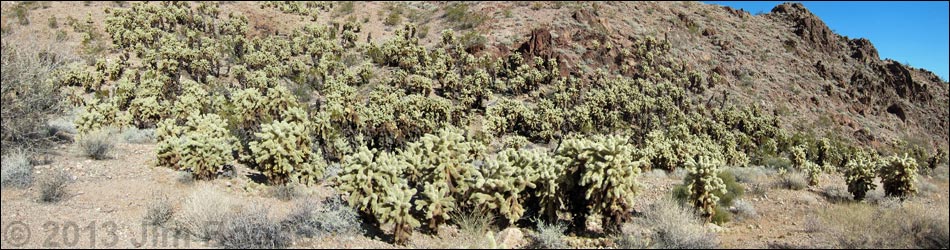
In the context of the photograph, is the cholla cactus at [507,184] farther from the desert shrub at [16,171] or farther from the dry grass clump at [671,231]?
the desert shrub at [16,171]

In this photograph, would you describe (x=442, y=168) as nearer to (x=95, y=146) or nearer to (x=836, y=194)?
(x=95, y=146)

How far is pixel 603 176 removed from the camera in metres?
7.65

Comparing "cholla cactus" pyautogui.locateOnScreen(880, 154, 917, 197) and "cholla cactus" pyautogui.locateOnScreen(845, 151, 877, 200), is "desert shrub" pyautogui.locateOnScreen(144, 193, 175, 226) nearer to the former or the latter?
"cholla cactus" pyautogui.locateOnScreen(845, 151, 877, 200)

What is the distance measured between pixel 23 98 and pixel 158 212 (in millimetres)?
4478

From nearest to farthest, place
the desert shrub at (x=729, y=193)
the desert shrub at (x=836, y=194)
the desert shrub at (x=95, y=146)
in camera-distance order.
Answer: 1. the desert shrub at (x=729, y=193)
2. the desert shrub at (x=95, y=146)
3. the desert shrub at (x=836, y=194)

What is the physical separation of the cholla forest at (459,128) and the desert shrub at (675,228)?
48 millimetres

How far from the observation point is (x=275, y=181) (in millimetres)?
9664

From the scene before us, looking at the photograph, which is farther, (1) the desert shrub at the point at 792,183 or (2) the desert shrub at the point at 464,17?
(2) the desert shrub at the point at 464,17

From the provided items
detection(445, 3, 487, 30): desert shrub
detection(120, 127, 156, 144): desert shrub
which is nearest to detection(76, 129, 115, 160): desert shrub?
detection(120, 127, 156, 144): desert shrub

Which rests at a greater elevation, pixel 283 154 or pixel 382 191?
pixel 283 154

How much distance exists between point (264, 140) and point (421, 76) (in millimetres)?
15902

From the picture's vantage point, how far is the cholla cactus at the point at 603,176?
7586mm

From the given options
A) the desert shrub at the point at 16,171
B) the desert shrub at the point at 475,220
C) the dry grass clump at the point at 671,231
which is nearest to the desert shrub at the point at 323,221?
the desert shrub at the point at 475,220

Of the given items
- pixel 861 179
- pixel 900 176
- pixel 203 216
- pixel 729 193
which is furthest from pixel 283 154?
pixel 900 176
